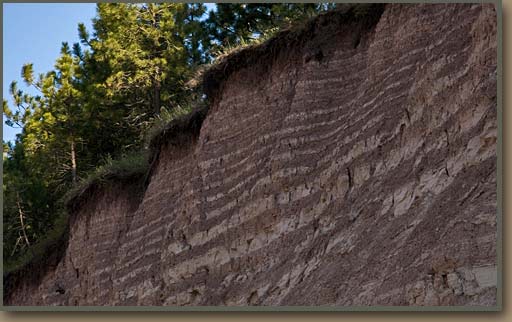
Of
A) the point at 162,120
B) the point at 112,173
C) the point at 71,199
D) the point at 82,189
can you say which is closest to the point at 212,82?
the point at 162,120

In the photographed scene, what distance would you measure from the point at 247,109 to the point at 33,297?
2325 millimetres

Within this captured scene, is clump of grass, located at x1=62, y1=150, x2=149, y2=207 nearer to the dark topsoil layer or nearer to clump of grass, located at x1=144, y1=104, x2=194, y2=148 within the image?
the dark topsoil layer

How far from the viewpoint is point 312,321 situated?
18.7 feet

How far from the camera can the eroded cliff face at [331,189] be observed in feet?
18.7

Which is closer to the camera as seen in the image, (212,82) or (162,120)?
(212,82)

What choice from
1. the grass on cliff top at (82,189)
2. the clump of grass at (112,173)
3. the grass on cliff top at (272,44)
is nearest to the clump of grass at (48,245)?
the grass on cliff top at (82,189)

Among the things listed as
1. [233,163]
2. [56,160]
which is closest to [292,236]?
[233,163]

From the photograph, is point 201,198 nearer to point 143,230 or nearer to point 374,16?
point 143,230

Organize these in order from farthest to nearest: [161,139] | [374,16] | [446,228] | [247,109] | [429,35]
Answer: [161,139] → [247,109] → [374,16] → [429,35] → [446,228]

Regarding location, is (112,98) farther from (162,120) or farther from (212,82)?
(212,82)

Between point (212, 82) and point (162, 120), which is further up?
point (212, 82)

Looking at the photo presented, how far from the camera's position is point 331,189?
22.3ft

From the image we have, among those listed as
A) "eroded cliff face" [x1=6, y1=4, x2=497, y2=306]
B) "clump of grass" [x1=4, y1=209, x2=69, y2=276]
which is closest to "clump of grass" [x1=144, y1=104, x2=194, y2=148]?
"eroded cliff face" [x1=6, y1=4, x2=497, y2=306]

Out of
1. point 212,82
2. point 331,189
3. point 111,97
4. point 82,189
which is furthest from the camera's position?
point 82,189
